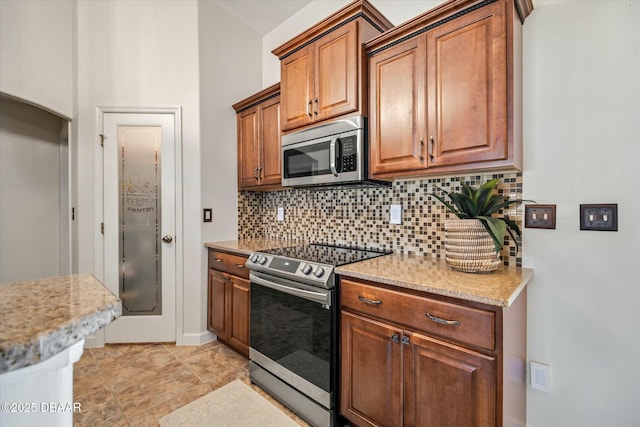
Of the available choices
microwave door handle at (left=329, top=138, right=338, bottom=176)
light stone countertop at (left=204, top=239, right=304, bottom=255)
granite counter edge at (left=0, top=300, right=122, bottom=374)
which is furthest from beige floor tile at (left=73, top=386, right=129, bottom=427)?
microwave door handle at (left=329, top=138, right=338, bottom=176)

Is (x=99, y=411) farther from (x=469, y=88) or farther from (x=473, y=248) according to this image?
(x=469, y=88)

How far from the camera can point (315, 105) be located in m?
2.04

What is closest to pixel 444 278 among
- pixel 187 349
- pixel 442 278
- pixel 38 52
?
pixel 442 278

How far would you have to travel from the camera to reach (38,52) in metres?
2.34

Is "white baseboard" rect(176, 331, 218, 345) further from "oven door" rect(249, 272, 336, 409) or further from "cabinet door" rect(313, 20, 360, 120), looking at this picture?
"cabinet door" rect(313, 20, 360, 120)

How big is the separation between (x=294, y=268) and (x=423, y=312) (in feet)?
2.53

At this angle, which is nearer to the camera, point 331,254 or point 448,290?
point 448,290

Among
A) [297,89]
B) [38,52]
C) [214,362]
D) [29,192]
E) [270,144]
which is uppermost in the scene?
[38,52]

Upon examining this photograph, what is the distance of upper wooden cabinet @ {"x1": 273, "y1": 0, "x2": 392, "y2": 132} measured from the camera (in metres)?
1.82

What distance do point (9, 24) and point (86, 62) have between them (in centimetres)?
49

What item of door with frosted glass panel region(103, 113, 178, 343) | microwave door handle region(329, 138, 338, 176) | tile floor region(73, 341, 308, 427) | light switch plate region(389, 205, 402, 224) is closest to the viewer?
tile floor region(73, 341, 308, 427)

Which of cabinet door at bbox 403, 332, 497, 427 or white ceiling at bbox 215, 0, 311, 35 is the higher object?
white ceiling at bbox 215, 0, 311, 35

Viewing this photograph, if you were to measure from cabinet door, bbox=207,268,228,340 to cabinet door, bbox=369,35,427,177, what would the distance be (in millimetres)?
1606

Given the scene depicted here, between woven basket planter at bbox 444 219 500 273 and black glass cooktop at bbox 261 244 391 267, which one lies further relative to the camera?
black glass cooktop at bbox 261 244 391 267
